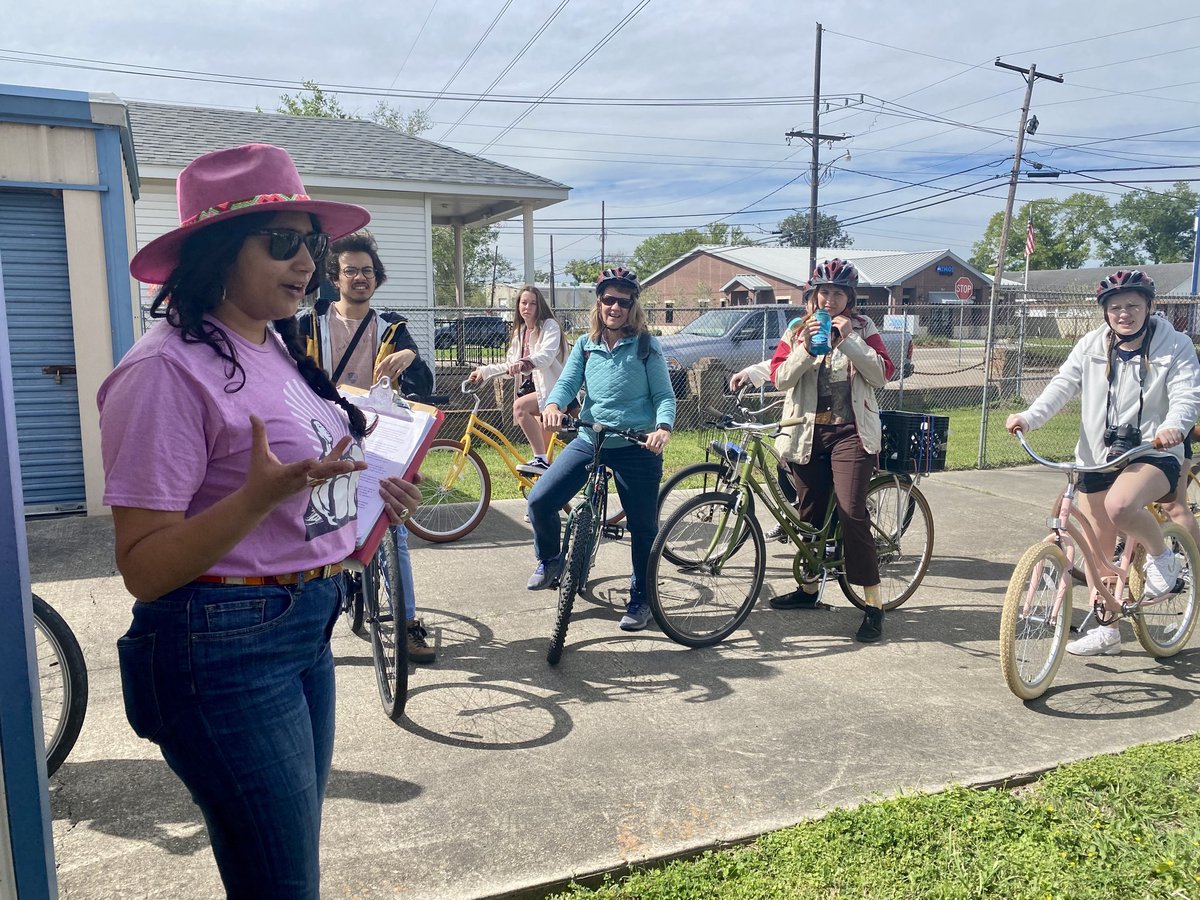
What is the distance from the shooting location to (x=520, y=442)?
12.4m

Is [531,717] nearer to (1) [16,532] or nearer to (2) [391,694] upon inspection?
(2) [391,694]

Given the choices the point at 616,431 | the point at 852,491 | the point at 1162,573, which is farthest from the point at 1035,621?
the point at 616,431

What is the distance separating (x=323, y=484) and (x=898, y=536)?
4767mm

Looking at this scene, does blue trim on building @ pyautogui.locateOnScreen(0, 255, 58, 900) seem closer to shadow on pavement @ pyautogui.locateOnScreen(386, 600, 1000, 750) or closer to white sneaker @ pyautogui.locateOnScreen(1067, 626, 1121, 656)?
shadow on pavement @ pyautogui.locateOnScreen(386, 600, 1000, 750)

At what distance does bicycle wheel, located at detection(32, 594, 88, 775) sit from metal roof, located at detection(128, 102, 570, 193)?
505 inches

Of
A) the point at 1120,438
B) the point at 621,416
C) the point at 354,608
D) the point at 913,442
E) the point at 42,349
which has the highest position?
the point at 42,349

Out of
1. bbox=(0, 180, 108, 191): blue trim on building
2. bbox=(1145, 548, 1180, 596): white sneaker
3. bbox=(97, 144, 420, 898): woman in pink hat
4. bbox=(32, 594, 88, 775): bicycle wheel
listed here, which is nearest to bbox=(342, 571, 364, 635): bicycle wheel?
bbox=(32, 594, 88, 775): bicycle wheel

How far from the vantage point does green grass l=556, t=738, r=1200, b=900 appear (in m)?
2.88

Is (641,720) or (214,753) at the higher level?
(214,753)

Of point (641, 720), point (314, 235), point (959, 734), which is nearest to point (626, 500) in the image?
point (641, 720)

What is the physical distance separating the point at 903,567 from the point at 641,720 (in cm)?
255

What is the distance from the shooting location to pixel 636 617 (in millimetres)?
5277

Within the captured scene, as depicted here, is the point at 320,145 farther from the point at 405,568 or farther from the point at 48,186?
the point at 405,568

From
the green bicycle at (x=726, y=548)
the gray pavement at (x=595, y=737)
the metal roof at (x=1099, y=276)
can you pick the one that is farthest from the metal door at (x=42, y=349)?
the metal roof at (x=1099, y=276)
